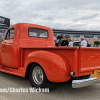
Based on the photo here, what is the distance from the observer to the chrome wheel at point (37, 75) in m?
3.04

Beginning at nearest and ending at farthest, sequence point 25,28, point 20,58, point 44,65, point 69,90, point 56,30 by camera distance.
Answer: point 44,65
point 69,90
point 20,58
point 25,28
point 56,30

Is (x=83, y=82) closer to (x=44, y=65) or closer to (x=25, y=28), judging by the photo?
(x=44, y=65)

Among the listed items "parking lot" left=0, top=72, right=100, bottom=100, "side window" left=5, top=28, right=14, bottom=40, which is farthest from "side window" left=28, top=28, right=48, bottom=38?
"parking lot" left=0, top=72, right=100, bottom=100

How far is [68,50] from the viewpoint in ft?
8.48

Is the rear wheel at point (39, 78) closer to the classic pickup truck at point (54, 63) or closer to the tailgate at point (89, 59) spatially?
the classic pickup truck at point (54, 63)

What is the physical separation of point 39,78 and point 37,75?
9cm

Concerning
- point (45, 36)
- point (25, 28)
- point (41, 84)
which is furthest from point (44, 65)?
point (45, 36)

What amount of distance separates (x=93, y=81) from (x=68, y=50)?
3.13ft

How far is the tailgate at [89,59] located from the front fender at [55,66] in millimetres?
324

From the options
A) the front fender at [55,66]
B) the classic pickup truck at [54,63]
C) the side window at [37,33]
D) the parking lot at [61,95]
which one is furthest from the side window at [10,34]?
the parking lot at [61,95]

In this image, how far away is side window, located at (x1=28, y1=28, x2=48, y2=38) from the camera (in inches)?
176

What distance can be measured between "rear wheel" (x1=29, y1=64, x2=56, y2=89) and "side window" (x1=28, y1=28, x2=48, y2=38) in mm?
1690

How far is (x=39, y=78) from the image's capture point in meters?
3.10

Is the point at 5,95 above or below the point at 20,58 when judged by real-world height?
below
